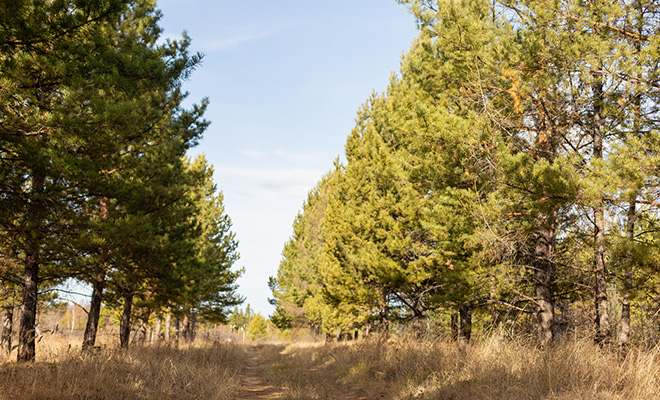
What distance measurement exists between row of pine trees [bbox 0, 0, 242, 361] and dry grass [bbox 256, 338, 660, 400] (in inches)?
229

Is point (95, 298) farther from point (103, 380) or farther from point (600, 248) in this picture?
point (600, 248)

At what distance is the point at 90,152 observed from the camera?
8.69 metres

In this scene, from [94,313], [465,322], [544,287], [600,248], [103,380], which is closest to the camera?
[103,380]

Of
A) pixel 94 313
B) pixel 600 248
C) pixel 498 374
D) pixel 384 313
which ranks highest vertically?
pixel 600 248

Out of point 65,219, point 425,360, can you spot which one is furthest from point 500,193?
point 65,219

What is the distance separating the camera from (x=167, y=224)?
13.3 m

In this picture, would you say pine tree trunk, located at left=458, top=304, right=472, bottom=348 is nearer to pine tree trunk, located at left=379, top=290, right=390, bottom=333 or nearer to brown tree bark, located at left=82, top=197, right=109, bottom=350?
pine tree trunk, located at left=379, top=290, right=390, bottom=333

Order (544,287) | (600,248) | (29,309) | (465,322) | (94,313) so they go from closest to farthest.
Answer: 1. (600,248)
2. (544,287)
3. (29,309)
4. (94,313)
5. (465,322)

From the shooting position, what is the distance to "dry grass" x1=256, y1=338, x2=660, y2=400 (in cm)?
578

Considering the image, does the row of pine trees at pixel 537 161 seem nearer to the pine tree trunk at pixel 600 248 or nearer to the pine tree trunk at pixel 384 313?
the pine tree trunk at pixel 600 248

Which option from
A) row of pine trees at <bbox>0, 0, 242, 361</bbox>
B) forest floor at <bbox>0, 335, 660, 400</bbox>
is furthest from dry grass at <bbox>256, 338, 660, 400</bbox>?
row of pine trees at <bbox>0, 0, 242, 361</bbox>

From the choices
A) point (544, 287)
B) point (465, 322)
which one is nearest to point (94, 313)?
point (465, 322)

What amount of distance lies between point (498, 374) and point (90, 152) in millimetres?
8775

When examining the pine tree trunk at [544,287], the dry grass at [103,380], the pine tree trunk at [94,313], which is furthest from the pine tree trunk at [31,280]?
the pine tree trunk at [544,287]
